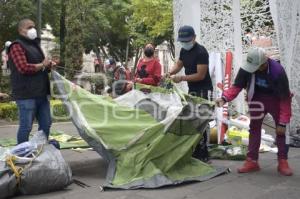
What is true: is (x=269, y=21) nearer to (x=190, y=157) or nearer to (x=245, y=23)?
(x=245, y=23)

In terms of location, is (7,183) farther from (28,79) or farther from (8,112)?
(8,112)

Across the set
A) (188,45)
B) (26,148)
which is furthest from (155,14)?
(26,148)

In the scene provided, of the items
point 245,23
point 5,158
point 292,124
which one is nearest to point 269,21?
point 245,23

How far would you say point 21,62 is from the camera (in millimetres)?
6051

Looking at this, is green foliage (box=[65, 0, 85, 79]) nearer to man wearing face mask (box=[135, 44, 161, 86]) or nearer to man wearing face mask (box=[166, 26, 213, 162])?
man wearing face mask (box=[135, 44, 161, 86])

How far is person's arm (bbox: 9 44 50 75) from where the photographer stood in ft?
19.9

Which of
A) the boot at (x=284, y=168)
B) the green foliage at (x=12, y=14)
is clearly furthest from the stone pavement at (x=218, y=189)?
the green foliage at (x=12, y=14)

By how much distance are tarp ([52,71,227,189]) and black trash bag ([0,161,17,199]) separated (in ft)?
3.36

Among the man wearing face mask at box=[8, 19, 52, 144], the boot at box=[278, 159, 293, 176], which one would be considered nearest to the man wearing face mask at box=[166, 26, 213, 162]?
the boot at box=[278, 159, 293, 176]

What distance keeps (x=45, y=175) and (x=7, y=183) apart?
410 mm

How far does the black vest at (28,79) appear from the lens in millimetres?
6168

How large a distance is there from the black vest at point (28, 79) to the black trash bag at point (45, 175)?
0.96 meters

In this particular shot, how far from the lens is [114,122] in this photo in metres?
6.09

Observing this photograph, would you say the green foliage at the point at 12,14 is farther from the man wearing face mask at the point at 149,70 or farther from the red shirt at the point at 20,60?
the red shirt at the point at 20,60
